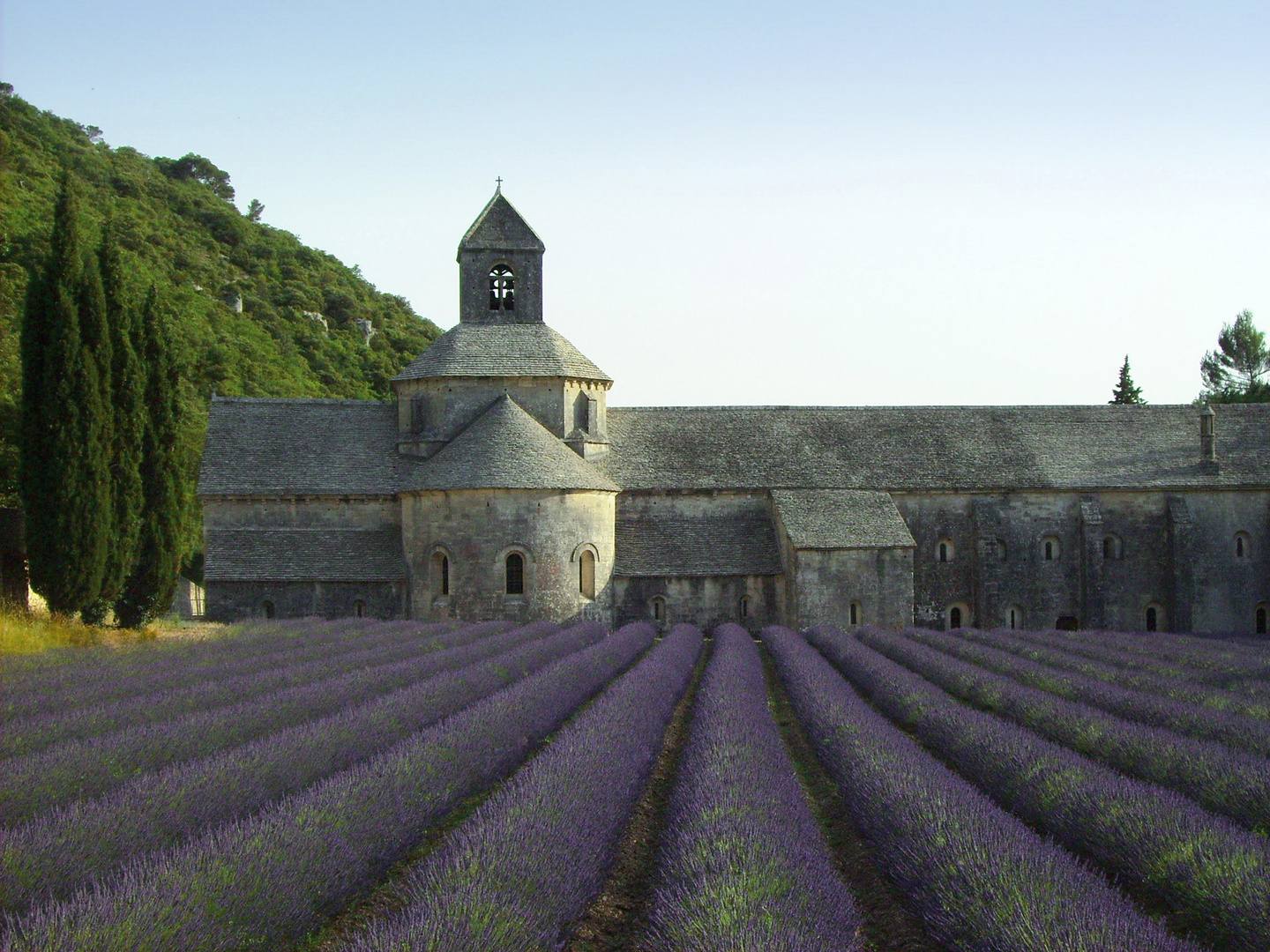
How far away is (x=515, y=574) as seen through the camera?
98.2 feet

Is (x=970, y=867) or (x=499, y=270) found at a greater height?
(x=499, y=270)

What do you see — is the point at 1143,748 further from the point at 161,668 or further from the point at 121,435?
the point at 121,435

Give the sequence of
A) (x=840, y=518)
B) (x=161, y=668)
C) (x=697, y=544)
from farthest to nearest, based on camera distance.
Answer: (x=697, y=544), (x=840, y=518), (x=161, y=668)

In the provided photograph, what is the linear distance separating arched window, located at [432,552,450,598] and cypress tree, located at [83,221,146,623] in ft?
26.7

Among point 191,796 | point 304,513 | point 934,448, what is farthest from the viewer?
point 934,448

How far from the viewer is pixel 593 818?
29.8 feet

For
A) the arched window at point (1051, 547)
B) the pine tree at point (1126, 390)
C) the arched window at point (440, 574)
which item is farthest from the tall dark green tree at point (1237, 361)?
the arched window at point (440, 574)

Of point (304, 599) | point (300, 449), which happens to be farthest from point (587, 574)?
point (300, 449)

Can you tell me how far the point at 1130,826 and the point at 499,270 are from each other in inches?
1225

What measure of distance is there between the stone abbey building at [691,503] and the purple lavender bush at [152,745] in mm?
14244

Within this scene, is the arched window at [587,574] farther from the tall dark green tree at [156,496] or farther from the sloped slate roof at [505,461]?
the tall dark green tree at [156,496]

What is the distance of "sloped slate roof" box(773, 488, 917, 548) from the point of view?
31719mm

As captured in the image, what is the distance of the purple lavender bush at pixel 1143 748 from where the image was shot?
31.5 feet

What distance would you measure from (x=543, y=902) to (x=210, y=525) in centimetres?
2774
